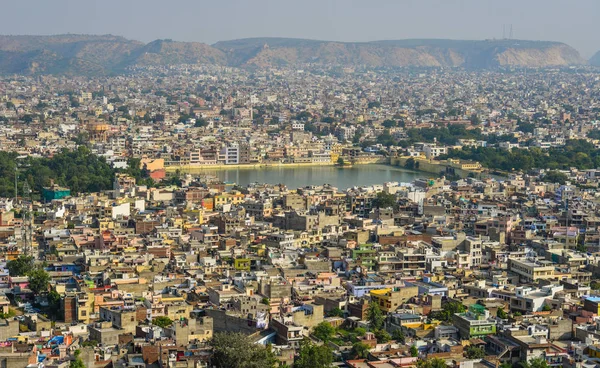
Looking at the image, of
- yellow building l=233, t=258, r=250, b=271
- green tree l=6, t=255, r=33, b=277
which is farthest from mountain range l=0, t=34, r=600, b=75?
green tree l=6, t=255, r=33, b=277

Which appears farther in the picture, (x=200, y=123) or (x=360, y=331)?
(x=200, y=123)

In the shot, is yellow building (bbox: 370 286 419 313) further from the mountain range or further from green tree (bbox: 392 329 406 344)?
the mountain range

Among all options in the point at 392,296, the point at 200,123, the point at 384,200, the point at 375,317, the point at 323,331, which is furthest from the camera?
the point at 200,123

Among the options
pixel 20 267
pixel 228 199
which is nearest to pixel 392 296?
pixel 20 267

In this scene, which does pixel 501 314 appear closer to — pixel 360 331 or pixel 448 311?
pixel 448 311

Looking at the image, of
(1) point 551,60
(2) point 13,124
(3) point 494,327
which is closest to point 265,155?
(2) point 13,124

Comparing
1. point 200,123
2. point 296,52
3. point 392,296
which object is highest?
point 296,52
